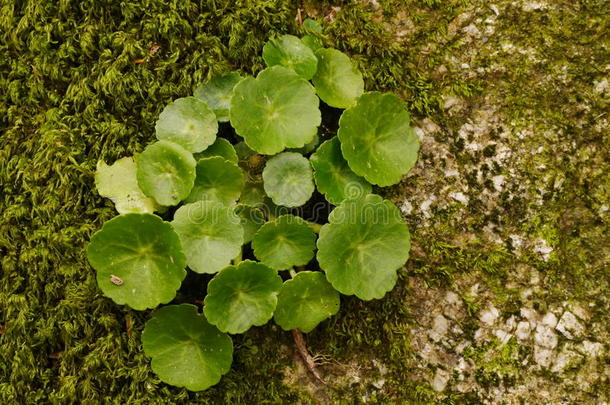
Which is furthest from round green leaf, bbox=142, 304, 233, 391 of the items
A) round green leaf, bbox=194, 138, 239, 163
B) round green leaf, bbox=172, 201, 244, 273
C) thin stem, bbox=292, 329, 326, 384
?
round green leaf, bbox=194, 138, 239, 163

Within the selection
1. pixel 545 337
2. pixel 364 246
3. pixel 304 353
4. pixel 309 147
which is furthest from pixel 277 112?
pixel 545 337

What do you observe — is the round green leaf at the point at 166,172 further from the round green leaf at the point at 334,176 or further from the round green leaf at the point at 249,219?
the round green leaf at the point at 334,176

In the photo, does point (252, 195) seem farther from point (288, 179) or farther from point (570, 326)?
point (570, 326)

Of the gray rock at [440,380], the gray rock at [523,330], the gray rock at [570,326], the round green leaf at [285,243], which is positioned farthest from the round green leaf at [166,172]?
the gray rock at [570,326]

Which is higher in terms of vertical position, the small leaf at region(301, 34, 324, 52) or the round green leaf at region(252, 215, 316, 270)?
the small leaf at region(301, 34, 324, 52)

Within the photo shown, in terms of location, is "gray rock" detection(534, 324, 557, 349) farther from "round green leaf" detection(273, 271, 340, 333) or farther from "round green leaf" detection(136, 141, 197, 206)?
"round green leaf" detection(136, 141, 197, 206)

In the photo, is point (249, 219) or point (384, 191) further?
point (384, 191)

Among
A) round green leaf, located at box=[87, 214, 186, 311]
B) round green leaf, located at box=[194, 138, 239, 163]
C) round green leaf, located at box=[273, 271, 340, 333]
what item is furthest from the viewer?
round green leaf, located at box=[194, 138, 239, 163]
